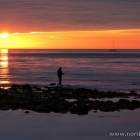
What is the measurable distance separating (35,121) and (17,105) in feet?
16.3

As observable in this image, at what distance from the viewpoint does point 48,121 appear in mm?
23594

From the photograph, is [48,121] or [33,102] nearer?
[48,121]

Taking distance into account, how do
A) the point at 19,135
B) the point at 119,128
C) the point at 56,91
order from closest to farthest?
the point at 19,135
the point at 119,128
the point at 56,91

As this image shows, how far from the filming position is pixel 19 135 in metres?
20.5

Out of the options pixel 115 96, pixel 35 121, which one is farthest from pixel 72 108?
pixel 115 96

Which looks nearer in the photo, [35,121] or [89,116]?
[35,121]

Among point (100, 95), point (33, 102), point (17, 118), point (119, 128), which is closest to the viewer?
point (119, 128)

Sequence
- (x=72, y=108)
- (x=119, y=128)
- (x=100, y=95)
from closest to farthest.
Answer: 1. (x=119, y=128)
2. (x=72, y=108)
3. (x=100, y=95)

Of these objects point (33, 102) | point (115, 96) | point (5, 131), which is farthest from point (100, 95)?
point (5, 131)

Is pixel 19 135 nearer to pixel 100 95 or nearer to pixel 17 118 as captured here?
pixel 17 118

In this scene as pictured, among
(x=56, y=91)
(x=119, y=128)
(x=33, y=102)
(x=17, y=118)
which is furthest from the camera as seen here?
(x=56, y=91)

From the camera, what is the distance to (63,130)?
854 inches

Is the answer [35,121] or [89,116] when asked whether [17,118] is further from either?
[89,116]

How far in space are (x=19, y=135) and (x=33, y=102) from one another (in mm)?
8434
